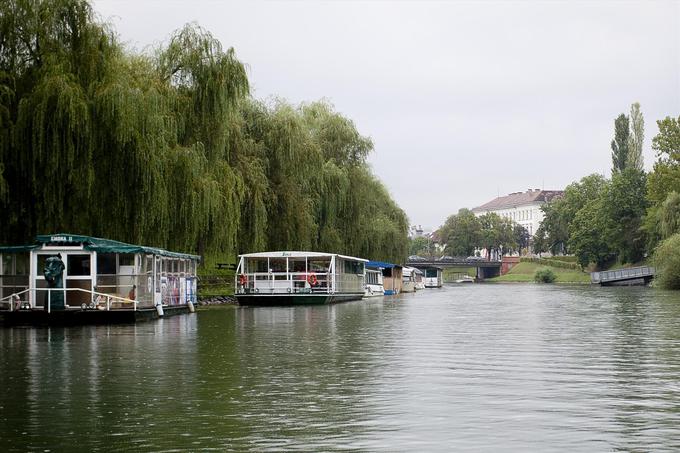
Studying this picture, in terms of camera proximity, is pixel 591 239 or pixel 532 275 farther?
pixel 532 275

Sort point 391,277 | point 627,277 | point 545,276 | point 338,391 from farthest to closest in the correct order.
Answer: point 545,276, point 627,277, point 391,277, point 338,391

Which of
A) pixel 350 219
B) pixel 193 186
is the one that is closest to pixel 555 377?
pixel 193 186

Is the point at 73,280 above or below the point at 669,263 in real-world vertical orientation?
below

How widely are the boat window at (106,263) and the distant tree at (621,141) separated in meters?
125

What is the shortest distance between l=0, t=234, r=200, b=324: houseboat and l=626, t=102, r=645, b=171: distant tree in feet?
402

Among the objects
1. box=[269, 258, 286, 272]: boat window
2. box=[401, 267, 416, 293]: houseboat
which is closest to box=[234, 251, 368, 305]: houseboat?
box=[269, 258, 286, 272]: boat window

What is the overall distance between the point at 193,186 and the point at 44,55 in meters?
8.53

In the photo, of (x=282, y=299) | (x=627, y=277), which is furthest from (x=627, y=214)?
(x=282, y=299)

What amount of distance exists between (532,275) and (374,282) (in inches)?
3927

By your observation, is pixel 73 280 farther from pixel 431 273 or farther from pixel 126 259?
pixel 431 273

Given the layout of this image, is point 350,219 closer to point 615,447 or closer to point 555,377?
point 555,377

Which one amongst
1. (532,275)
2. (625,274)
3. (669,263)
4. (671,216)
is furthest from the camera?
(532,275)

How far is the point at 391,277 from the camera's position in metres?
91.6

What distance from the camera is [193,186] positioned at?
1682 inches
